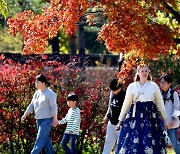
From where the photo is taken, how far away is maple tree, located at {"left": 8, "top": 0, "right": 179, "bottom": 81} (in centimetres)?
1061

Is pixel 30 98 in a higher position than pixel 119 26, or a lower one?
lower

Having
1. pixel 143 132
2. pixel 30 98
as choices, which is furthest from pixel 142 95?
pixel 30 98

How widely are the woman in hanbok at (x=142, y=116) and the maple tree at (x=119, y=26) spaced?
123 cm

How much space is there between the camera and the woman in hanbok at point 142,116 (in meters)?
9.52

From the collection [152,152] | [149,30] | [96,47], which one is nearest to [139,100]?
[152,152]

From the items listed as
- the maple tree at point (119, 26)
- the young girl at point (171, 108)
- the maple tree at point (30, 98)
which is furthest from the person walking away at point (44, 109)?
the young girl at point (171, 108)

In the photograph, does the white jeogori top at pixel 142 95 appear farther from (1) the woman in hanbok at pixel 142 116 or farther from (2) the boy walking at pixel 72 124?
(2) the boy walking at pixel 72 124

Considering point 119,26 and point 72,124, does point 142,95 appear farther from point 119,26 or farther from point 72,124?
point 72,124

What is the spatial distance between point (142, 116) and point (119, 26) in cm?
185

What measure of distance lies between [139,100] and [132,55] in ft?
7.23

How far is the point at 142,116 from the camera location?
9.59 m

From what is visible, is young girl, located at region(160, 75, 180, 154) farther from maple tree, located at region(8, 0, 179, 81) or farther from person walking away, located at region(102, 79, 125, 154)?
person walking away, located at region(102, 79, 125, 154)

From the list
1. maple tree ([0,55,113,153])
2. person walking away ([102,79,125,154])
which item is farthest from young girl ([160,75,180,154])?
maple tree ([0,55,113,153])

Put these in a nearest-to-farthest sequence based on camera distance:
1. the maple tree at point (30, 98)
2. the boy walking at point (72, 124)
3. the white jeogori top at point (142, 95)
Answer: the white jeogori top at point (142, 95) → the boy walking at point (72, 124) → the maple tree at point (30, 98)
